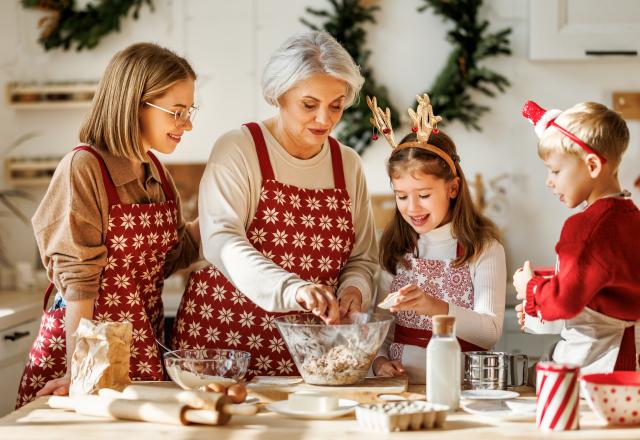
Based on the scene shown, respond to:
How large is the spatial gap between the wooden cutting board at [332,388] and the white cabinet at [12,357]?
1.55 m

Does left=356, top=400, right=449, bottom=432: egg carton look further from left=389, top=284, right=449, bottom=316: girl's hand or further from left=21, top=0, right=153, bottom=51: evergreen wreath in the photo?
left=21, top=0, right=153, bottom=51: evergreen wreath

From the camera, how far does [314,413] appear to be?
1.61 meters

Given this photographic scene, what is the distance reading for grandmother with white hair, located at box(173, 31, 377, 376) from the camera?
6.83ft

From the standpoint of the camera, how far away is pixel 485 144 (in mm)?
3873

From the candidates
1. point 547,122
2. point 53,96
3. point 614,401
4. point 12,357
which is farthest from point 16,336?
point 614,401

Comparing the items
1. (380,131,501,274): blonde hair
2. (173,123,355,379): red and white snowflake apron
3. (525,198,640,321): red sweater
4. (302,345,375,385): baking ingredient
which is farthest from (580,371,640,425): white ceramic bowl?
(173,123,355,379): red and white snowflake apron

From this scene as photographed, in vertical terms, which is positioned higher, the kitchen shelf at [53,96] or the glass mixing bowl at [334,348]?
the kitchen shelf at [53,96]

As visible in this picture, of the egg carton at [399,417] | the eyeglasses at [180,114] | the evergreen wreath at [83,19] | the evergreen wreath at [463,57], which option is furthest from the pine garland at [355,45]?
the egg carton at [399,417]

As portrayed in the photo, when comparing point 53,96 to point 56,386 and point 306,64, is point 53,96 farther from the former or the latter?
point 56,386

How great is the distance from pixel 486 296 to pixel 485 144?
185cm

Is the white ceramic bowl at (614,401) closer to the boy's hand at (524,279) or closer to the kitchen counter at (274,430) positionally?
the kitchen counter at (274,430)

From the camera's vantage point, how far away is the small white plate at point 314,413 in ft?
5.27

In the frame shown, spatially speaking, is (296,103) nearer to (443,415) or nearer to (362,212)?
(362,212)

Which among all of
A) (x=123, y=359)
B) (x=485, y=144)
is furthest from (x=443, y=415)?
(x=485, y=144)
